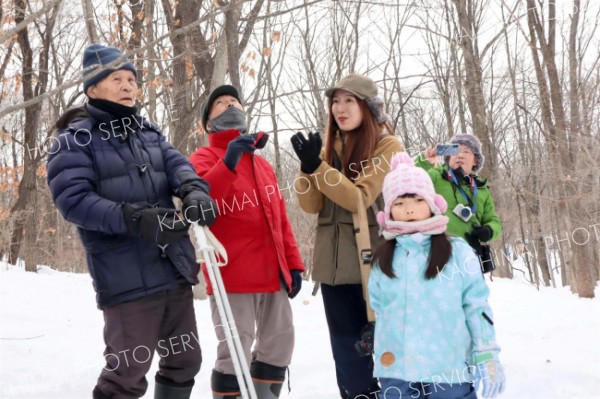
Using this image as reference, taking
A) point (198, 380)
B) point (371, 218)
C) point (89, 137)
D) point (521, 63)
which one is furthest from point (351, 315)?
point (521, 63)

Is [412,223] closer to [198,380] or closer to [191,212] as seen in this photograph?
[191,212]

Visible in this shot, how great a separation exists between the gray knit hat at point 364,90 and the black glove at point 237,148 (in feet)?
1.88

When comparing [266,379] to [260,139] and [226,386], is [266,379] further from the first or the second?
[260,139]

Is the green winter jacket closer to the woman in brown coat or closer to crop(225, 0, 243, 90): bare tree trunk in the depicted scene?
the woman in brown coat

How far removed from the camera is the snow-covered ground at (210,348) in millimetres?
4184

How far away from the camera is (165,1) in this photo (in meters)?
8.07

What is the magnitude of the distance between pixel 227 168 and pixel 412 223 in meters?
1.00

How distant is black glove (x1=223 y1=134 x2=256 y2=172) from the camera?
115 inches

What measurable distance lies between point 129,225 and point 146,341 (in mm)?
534

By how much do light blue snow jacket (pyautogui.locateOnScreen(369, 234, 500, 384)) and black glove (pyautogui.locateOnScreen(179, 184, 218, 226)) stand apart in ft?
2.76

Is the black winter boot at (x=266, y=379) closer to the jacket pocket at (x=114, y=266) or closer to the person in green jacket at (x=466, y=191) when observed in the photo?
the jacket pocket at (x=114, y=266)

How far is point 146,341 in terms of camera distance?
2.54 m

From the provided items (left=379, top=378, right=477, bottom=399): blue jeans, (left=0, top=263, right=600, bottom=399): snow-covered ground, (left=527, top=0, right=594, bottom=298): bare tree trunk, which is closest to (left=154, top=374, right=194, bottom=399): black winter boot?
(left=379, top=378, right=477, bottom=399): blue jeans

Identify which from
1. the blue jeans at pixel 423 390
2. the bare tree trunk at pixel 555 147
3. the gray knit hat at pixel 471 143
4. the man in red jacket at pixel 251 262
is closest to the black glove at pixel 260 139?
the man in red jacket at pixel 251 262
